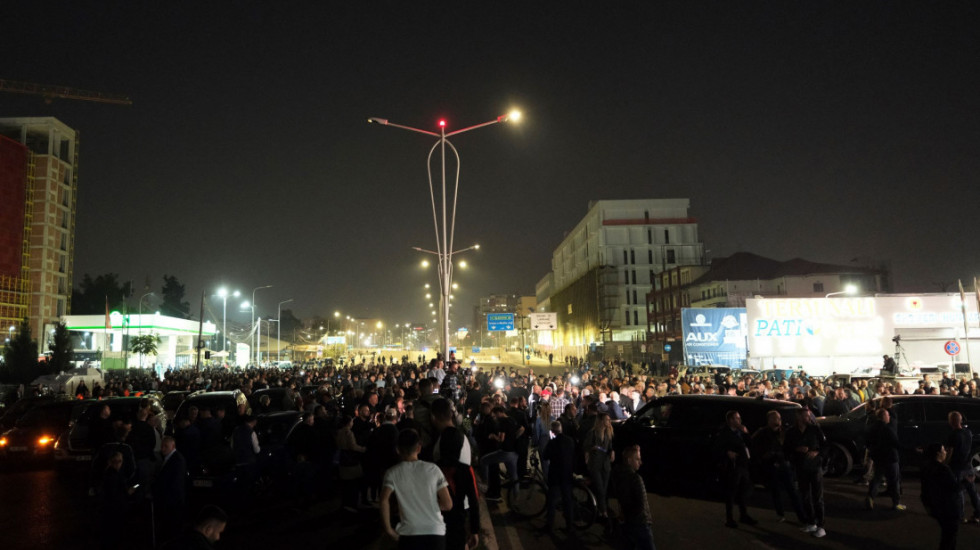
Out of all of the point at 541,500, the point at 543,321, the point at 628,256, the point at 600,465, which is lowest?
the point at 541,500

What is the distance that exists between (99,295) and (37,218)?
3397cm

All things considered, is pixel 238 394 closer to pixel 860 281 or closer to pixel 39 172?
pixel 860 281

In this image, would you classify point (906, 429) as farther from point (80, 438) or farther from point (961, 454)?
point (80, 438)

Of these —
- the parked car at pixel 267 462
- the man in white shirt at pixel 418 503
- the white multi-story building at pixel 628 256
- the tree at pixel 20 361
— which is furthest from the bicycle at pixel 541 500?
the white multi-story building at pixel 628 256

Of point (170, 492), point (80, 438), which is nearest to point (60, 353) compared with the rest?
point (80, 438)

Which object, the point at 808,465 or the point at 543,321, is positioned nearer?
the point at 808,465

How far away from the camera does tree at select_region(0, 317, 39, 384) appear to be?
4747cm

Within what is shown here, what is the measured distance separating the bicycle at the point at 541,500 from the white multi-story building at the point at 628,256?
75618 mm

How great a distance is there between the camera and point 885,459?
376 inches

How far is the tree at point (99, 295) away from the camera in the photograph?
349 feet

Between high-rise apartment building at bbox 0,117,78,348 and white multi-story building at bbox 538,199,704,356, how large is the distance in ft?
229

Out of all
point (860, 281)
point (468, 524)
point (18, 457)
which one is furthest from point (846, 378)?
point (860, 281)

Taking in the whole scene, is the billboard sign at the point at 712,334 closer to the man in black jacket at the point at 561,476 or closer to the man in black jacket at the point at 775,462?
the man in black jacket at the point at 775,462

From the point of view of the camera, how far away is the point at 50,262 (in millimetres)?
79000
